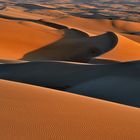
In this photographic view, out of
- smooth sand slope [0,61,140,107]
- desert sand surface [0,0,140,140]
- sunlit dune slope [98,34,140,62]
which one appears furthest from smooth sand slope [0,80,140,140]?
sunlit dune slope [98,34,140,62]

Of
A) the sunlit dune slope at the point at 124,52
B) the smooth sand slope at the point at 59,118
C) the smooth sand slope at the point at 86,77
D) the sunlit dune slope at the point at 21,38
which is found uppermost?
the smooth sand slope at the point at 59,118

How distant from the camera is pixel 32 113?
→ 375 cm

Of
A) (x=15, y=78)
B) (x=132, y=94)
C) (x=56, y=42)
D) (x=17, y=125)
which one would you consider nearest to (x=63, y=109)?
(x=17, y=125)

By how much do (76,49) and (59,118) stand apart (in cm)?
1037

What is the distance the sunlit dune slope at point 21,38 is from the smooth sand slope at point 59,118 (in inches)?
324

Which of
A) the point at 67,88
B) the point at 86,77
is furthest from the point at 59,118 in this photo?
the point at 86,77

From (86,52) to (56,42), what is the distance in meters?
2.17

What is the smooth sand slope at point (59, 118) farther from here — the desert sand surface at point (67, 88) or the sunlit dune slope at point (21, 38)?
the sunlit dune slope at point (21, 38)

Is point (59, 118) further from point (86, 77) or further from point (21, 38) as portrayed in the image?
point (21, 38)

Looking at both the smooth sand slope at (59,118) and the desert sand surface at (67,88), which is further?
the desert sand surface at (67,88)

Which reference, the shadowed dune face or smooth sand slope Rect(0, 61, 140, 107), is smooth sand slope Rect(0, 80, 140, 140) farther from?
the shadowed dune face

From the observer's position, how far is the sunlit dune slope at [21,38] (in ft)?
44.5

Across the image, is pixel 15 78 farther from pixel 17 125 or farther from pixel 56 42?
pixel 56 42

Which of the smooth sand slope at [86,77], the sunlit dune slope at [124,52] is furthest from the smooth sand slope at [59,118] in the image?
the sunlit dune slope at [124,52]
